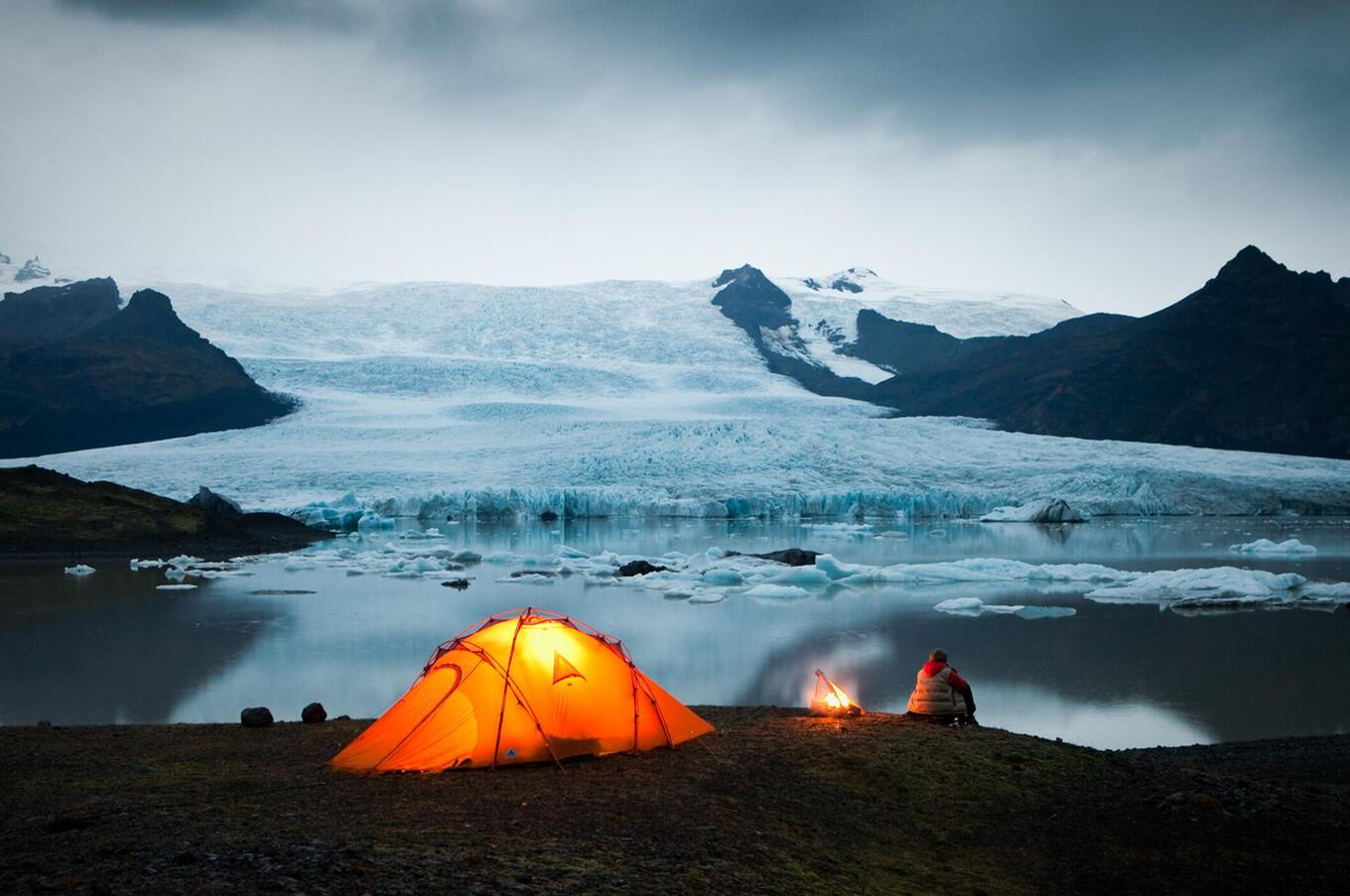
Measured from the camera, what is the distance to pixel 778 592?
63.3 ft

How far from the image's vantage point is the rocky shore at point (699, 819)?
432 centimetres

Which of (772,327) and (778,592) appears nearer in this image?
(778,592)

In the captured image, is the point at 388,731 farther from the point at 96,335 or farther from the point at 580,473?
the point at 96,335

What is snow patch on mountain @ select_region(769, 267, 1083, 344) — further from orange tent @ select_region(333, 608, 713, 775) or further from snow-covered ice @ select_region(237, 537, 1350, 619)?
orange tent @ select_region(333, 608, 713, 775)

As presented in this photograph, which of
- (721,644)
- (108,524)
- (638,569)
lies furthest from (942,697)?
(108,524)

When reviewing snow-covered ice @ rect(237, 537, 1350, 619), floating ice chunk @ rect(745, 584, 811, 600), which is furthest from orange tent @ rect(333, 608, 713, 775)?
floating ice chunk @ rect(745, 584, 811, 600)

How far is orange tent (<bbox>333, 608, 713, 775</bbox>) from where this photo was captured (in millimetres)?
6617

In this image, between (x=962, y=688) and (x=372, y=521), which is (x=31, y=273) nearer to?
(x=372, y=521)

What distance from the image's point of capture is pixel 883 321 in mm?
79562

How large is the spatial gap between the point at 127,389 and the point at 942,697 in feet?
189

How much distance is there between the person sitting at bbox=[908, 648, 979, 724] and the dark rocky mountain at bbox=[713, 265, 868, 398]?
57.6m

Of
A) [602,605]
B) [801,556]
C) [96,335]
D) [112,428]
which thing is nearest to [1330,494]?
[801,556]

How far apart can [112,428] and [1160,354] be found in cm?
5689

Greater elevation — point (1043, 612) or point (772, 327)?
point (772, 327)
